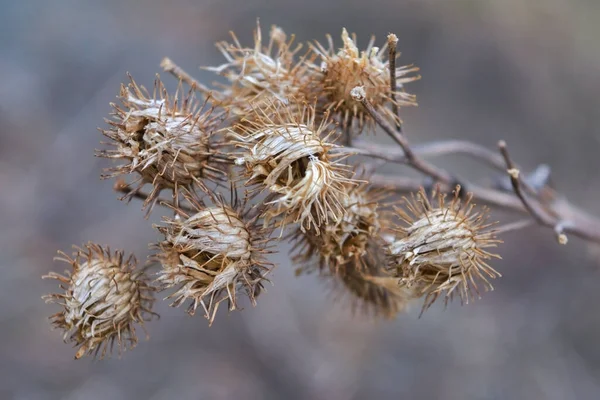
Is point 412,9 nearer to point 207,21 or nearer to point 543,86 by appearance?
point 543,86

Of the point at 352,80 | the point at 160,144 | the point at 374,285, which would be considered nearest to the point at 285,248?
the point at 374,285

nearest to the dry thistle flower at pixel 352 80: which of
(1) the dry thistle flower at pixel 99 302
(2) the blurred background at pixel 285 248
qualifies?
(1) the dry thistle flower at pixel 99 302

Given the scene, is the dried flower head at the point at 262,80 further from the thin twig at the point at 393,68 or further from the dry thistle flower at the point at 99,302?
the dry thistle flower at the point at 99,302

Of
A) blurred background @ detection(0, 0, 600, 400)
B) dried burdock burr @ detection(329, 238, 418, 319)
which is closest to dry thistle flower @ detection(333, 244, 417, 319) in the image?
dried burdock burr @ detection(329, 238, 418, 319)

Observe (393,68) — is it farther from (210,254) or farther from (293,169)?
(210,254)

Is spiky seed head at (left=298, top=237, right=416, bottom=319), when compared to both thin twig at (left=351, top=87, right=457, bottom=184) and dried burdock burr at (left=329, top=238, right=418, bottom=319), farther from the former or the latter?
thin twig at (left=351, top=87, right=457, bottom=184)

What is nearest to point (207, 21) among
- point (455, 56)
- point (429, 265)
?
point (455, 56)
